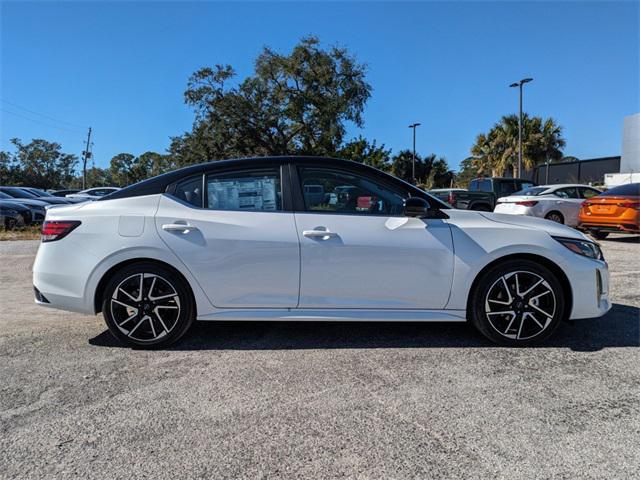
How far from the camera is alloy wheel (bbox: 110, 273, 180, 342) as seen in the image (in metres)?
3.54

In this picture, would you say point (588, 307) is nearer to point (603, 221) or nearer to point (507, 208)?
point (603, 221)

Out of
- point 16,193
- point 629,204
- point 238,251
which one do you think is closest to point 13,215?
point 16,193

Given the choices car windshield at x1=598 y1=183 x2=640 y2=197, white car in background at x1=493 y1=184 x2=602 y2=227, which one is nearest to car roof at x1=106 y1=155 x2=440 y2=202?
car windshield at x1=598 y1=183 x2=640 y2=197

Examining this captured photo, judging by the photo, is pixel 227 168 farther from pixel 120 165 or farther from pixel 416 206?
pixel 120 165

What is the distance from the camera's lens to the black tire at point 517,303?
3.57m

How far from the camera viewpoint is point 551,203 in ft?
40.5

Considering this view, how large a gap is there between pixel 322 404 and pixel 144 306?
1.70 m

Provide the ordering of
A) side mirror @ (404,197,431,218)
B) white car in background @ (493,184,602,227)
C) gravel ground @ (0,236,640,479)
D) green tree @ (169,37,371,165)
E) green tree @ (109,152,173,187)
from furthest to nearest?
green tree @ (109,152,173,187), green tree @ (169,37,371,165), white car in background @ (493,184,602,227), side mirror @ (404,197,431,218), gravel ground @ (0,236,640,479)

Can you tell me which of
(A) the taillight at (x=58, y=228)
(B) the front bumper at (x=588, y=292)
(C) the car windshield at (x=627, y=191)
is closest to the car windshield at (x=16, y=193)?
(A) the taillight at (x=58, y=228)

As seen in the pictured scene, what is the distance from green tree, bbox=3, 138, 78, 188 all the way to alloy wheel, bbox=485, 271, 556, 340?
272ft

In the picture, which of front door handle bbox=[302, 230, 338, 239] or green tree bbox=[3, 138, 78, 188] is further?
green tree bbox=[3, 138, 78, 188]

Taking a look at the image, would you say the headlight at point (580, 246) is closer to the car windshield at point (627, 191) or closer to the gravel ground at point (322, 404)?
the gravel ground at point (322, 404)

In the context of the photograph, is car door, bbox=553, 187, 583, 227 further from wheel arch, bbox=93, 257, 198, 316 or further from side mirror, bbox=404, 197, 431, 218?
wheel arch, bbox=93, 257, 198, 316

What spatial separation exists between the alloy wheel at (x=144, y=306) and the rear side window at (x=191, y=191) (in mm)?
658
